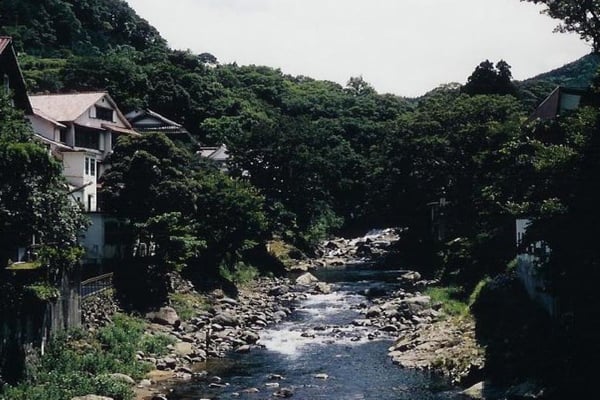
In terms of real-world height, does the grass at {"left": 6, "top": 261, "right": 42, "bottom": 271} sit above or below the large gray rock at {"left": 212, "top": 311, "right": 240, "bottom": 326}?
above

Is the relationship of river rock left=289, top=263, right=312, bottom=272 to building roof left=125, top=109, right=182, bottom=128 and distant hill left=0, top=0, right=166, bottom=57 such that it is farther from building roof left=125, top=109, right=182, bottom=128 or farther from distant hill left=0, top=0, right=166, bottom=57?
distant hill left=0, top=0, right=166, bottom=57

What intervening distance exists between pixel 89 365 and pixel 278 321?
1753 centimetres

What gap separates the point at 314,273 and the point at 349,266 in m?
6.32

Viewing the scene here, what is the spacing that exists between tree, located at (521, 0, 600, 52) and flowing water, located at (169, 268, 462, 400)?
19344 mm

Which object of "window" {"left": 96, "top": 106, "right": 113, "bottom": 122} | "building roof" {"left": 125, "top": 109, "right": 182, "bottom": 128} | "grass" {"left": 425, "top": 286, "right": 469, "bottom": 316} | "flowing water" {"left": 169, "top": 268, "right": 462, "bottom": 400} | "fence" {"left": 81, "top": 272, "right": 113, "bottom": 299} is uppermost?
"building roof" {"left": 125, "top": 109, "right": 182, "bottom": 128}

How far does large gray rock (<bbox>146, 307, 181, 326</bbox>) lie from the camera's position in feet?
129

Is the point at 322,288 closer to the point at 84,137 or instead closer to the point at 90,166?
the point at 90,166

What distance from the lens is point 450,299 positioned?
4506 centimetres

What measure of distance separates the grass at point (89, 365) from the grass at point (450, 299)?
17.5 m

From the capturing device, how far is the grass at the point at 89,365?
85.5 feet

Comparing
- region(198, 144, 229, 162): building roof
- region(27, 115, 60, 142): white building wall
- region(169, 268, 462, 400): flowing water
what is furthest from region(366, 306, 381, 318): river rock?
region(198, 144, 229, 162): building roof

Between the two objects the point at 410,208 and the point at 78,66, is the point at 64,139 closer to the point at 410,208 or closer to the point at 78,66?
the point at 410,208

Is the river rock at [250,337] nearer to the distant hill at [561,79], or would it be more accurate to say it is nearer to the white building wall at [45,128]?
the white building wall at [45,128]

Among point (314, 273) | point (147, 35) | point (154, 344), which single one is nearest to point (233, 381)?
point (154, 344)
